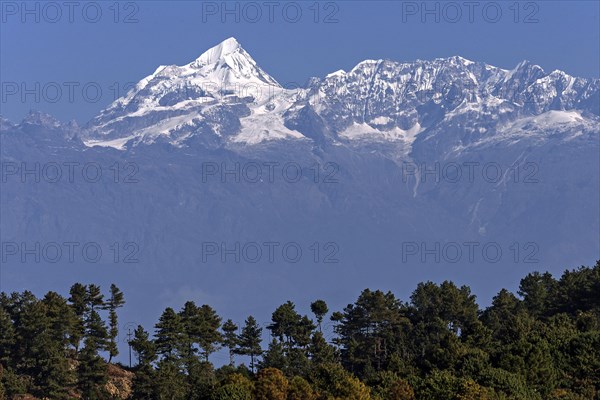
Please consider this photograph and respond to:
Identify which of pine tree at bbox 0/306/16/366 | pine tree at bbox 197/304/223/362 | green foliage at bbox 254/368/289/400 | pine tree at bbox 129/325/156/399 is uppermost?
pine tree at bbox 197/304/223/362

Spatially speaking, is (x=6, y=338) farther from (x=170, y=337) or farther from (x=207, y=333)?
(x=207, y=333)

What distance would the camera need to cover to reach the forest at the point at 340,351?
4326 inches

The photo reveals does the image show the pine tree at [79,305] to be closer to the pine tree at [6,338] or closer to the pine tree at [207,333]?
the pine tree at [6,338]

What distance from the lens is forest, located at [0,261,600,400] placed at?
4326 inches

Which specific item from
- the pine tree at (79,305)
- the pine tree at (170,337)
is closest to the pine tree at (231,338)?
the pine tree at (170,337)

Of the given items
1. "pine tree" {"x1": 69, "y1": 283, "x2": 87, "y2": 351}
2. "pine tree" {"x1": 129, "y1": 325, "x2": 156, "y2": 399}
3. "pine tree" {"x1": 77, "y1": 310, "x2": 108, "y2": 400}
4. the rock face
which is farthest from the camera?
"pine tree" {"x1": 69, "y1": 283, "x2": 87, "y2": 351}

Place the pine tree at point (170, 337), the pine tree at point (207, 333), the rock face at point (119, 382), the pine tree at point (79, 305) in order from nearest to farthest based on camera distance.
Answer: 1. the rock face at point (119, 382)
2. the pine tree at point (170, 337)
3. the pine tree at point (79, 305)
4. the pine tree at point (207, 333)

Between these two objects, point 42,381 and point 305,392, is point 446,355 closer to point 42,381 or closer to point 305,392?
point 305,392

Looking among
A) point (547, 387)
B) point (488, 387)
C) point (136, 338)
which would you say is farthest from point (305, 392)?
point (136, 338)

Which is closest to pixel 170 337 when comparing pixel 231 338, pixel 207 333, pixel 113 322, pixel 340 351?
pixel 207 333

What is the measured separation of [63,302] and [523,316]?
5073 cm

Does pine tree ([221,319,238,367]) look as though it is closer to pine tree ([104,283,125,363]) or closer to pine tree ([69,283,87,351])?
pine tree ([104,283,125,363])

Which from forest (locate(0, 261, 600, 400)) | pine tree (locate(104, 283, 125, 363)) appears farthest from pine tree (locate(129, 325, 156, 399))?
pine tree (locate(104, 283, 125, 363))

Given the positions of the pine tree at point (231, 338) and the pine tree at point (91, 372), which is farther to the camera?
the pine tree at point (231, 338)
